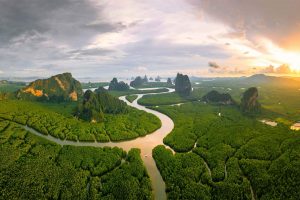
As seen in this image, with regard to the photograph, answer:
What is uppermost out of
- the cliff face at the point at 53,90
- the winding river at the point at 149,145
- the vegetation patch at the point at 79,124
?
the cliff face at the point at 53,90

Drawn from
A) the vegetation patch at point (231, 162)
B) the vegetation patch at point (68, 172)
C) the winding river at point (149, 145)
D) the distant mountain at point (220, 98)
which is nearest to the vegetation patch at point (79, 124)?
the winding river at point (149, 145)

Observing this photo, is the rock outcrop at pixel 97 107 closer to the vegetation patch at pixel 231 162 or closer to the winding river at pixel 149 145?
the winding river at pixel 149 145

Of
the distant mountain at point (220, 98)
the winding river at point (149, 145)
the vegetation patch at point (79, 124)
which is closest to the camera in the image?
the winding river at point (149, 145)

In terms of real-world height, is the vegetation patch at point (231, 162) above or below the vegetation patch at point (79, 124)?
below

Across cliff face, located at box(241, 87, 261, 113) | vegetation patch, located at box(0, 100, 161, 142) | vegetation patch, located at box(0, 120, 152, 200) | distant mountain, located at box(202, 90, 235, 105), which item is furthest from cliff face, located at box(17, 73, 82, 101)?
cliff face, located at box(241, 87, 261, 113)

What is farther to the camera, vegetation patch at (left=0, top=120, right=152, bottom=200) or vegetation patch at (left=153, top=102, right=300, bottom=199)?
vegetation patch at (left=153, top=102, right=300, bottom=199)

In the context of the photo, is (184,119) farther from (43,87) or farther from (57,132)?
(43,87)

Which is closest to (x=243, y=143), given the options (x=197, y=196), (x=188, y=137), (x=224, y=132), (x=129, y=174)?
(x=224, y=132)

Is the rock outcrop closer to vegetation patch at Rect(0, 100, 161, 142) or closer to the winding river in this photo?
vegetation patch at Rect(0, 100, 161, 142)
